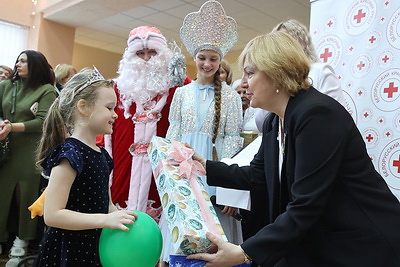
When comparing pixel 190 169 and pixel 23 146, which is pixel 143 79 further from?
pixel 190 169

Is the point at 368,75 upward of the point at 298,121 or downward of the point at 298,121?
upward

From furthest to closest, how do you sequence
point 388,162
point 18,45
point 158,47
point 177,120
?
point 18,45, point 158,47, point 177,120, point 388,162

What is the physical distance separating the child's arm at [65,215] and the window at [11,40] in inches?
277

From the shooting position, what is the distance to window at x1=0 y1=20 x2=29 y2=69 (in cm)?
740

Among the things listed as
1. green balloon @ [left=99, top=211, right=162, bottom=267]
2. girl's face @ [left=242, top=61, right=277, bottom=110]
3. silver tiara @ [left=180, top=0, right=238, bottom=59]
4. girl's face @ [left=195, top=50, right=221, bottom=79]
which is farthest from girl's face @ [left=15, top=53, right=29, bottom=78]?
girl's face @ [left=242, top=61, right=277, bottom=110]

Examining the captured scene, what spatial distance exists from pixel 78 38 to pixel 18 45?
1.91 meters

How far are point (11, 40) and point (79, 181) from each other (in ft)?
23.3

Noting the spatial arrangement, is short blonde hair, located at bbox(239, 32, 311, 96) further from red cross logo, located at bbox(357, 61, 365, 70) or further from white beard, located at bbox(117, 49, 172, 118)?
white beard, located at bbox(117, 49, 172, 118)

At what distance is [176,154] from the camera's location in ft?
5.24

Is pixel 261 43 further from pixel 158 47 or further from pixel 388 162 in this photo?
pixel 158 47

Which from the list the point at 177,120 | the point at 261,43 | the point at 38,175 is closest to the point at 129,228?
the point at 261,43

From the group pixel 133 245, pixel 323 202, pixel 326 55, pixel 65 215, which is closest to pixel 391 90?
pixel 326 55

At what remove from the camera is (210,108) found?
2588 mm

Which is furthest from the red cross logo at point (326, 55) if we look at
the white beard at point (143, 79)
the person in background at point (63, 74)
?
the person in background at point (63, 74)
